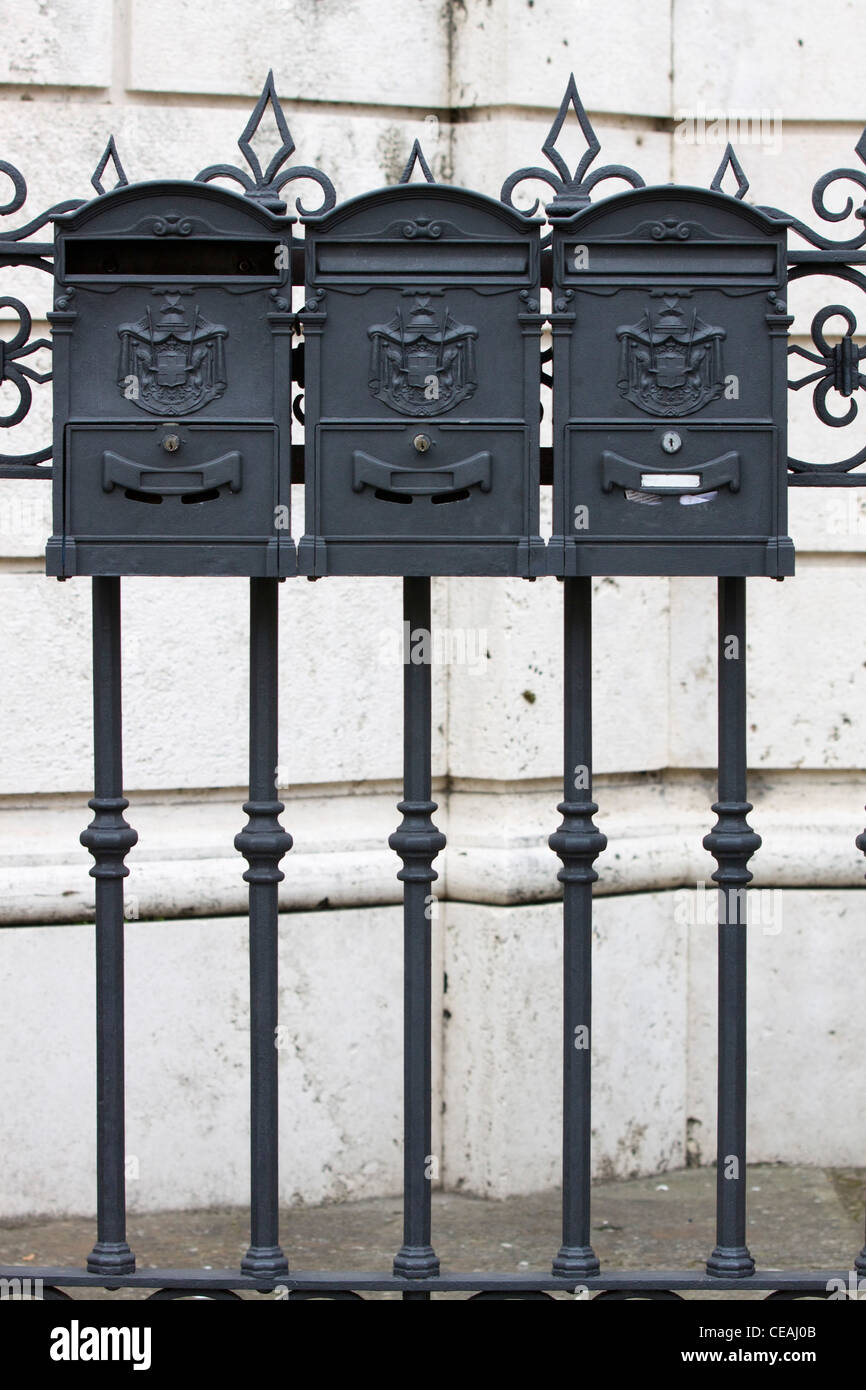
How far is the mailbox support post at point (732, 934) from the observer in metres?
3.13

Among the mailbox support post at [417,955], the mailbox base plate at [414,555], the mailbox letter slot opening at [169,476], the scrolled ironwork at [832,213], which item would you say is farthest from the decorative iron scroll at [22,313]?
the scrolled ironwork at [832,213]

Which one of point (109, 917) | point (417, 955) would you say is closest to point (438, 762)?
point (417, 955)

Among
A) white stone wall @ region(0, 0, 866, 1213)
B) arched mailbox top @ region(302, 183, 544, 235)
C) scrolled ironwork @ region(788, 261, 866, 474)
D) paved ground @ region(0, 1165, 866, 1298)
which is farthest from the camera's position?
white stone wall @ region(0, 0, 866, 1213)

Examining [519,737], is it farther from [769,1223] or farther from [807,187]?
[807,187]

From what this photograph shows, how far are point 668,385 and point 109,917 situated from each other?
137 cm

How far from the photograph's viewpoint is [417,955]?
3.14 meters

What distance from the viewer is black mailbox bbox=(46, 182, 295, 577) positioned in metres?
2.98

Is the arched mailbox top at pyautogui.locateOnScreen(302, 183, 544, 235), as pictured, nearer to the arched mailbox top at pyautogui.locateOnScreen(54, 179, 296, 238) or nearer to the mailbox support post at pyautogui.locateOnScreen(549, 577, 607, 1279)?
the arched mailbox top at pyautogui.locateOnScreen(54, 179, 296, 238)

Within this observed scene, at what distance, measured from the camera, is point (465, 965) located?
16.3 ft

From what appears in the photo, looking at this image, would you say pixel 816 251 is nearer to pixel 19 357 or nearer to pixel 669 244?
pixel 669 244

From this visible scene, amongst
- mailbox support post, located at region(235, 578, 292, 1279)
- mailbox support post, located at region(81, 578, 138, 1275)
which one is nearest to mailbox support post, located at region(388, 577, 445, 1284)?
mailbox support post, located at region(235, 578, 292, 1279)

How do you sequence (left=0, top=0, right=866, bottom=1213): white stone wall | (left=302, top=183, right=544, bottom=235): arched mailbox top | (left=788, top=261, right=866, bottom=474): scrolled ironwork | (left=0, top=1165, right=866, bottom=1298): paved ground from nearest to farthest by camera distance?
(left=302, top=183, right=544, bottom=235): arched mailbox top, (left=788, top=261, right=866, bottom=474): scrolled ironwork, (left=0, top=1165, right=866, bottom=1298): paved ground, (left=0, top=0, right=866, bottom=1213): white stone wall
